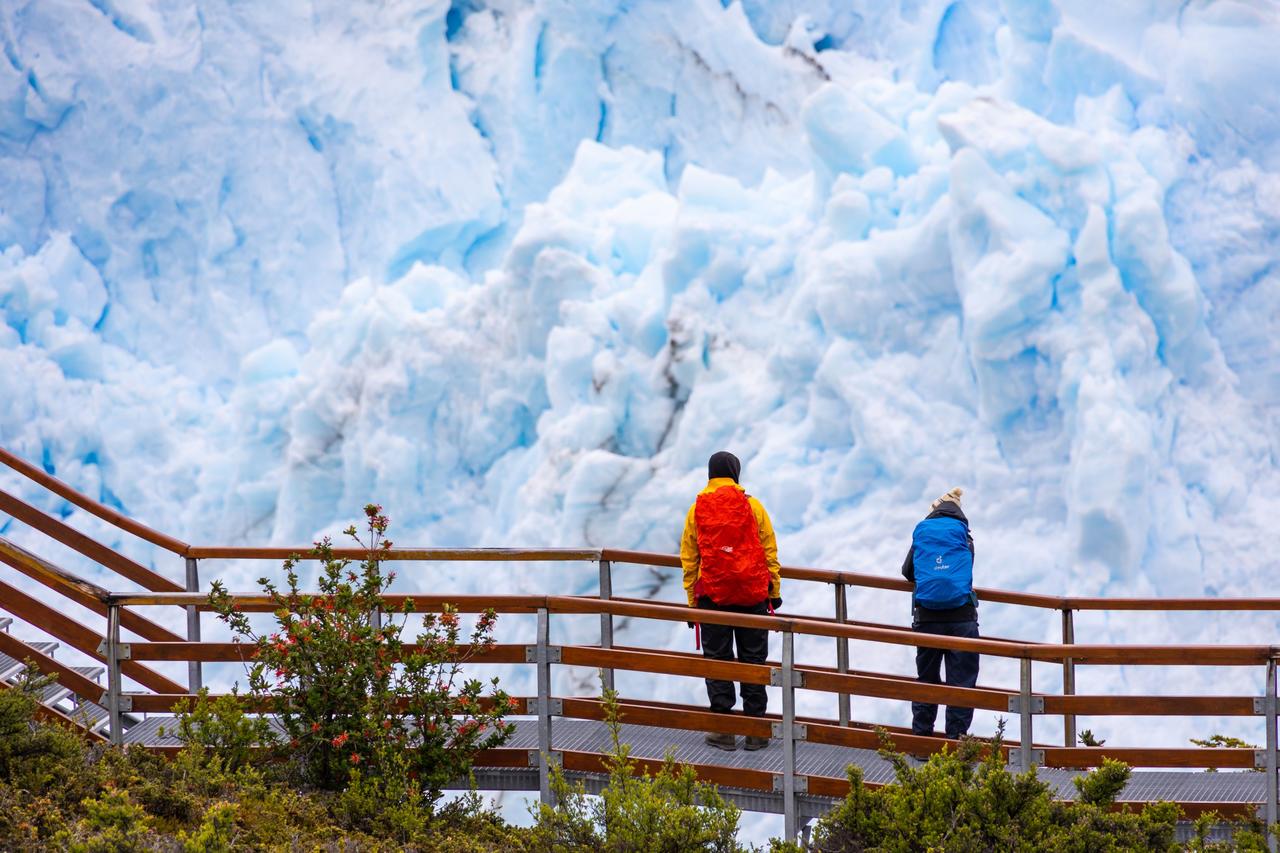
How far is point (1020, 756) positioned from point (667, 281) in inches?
336

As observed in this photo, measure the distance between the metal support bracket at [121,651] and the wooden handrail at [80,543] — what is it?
96cm

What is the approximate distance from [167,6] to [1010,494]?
1264 centimetres

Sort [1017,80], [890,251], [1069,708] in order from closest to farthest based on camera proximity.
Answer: [1069,708] → [890,251] → [1017,80]

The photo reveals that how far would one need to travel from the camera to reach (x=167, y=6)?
16875mm

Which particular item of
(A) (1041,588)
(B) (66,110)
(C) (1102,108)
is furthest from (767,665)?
(B) (66,110)

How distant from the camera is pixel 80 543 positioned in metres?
6.56

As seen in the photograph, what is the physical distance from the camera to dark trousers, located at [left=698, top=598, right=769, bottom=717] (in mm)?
5676

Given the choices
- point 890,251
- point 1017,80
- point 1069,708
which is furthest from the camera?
point 1017,80

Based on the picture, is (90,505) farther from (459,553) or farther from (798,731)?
(798,731)

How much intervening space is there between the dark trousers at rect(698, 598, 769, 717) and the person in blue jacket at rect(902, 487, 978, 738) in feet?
2.25

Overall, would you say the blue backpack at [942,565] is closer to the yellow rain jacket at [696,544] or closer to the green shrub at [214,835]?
the yellow rain jacket at [696,544]

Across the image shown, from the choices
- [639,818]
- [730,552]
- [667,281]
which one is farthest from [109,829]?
[667,281]

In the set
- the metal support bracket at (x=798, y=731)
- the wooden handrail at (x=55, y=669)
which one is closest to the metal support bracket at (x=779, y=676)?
the metal support bracket at (x=798, y=731)

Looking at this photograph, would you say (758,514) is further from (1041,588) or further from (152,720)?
(1041,588)
